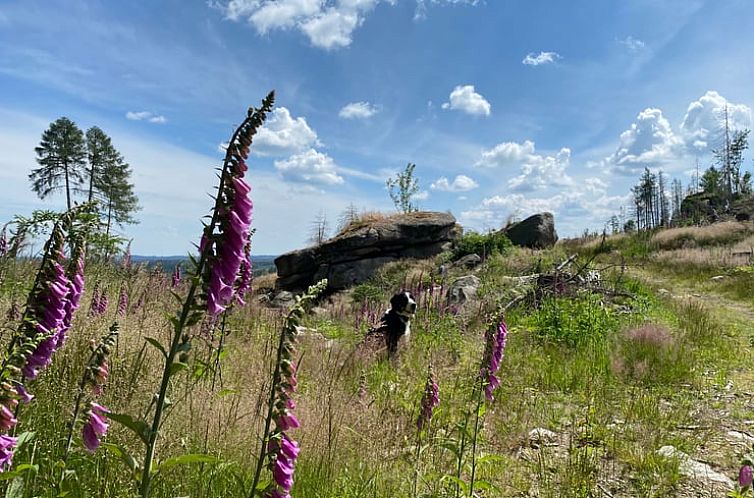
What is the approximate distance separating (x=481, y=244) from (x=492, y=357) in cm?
1533

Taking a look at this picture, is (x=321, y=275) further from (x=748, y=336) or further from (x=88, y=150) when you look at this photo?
(x=88, y=150)

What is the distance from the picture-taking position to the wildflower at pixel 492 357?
2916 mm

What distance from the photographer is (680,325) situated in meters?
8.82

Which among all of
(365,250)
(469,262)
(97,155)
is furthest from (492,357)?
(97,155)

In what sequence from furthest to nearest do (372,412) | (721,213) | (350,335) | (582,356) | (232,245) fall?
(721,213)
(350,335)
(582,356)
(372,412)
(232,245)

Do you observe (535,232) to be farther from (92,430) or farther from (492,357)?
(92,430)

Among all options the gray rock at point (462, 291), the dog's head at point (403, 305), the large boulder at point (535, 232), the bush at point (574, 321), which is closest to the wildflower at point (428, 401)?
the dog's head at point (403, 305)

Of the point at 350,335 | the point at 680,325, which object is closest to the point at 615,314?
the point at 680,325

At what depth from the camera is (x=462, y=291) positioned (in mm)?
10969

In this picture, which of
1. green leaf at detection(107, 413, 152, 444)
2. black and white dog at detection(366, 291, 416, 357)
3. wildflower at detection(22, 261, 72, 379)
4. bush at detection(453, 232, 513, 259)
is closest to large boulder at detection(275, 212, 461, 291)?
bush at detection(453, 232, 513, 259)

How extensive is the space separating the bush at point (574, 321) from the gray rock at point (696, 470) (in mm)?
3510

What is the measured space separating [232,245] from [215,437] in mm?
2542

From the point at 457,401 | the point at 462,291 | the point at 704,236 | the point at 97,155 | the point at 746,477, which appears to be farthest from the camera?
the point at 97,155

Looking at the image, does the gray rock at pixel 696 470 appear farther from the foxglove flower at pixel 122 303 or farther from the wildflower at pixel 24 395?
the foxglove flower at pixel 122 303
